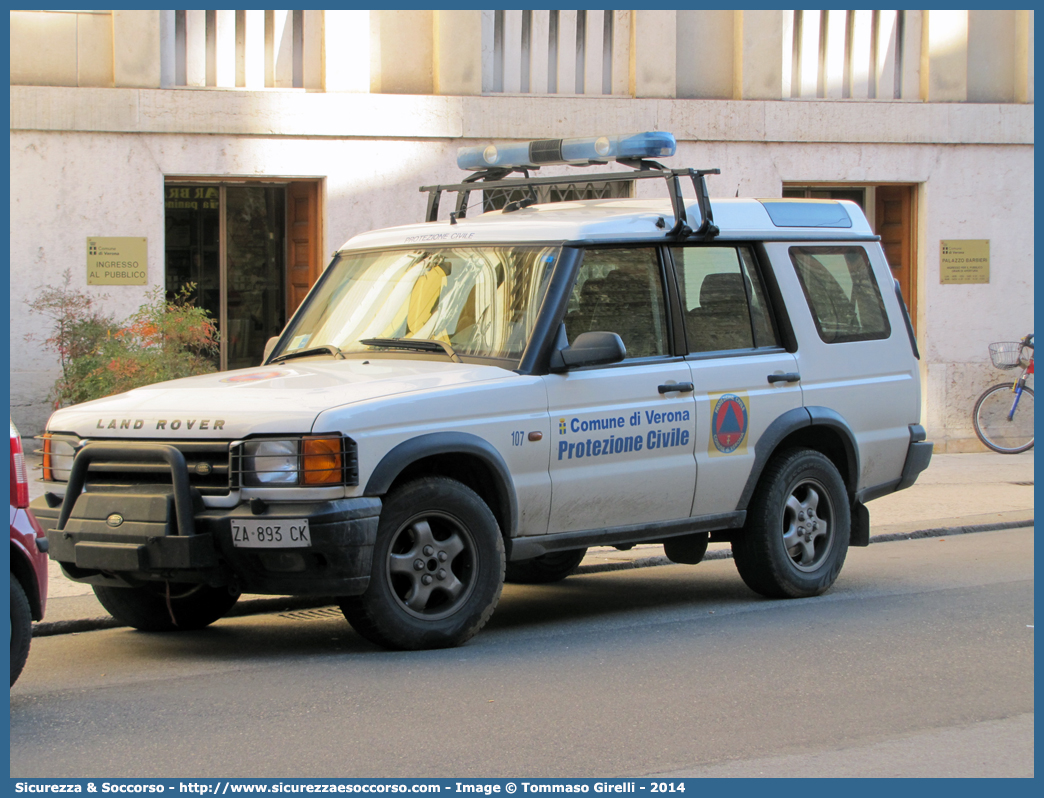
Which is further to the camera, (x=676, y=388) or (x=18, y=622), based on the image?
(x=676, y=388)

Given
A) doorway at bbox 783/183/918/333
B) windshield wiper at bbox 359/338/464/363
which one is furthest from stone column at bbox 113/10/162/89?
windshield wiper at bbox 359/338/464/363

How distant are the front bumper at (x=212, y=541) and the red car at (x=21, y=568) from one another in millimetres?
651

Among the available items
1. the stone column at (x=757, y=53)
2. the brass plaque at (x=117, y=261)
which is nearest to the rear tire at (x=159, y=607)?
the brass plaque at (x=117, y=261)

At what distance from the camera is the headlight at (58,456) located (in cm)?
655

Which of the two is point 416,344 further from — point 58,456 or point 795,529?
point 795,529

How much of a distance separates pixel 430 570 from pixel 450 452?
1.79ft

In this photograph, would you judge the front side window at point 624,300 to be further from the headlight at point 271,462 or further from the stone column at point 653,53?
the stone column at point 653,53

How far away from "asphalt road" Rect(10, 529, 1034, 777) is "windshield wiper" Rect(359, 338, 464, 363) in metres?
1.42

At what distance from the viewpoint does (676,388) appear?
24.0ft

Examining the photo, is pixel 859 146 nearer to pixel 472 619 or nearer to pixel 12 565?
pixel 472 619

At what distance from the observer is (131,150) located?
14406 millimetres

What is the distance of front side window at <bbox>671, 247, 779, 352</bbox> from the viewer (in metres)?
7.61

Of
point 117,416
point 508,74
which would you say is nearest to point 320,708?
point 117,416

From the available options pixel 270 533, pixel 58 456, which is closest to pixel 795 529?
pixel 270 533
